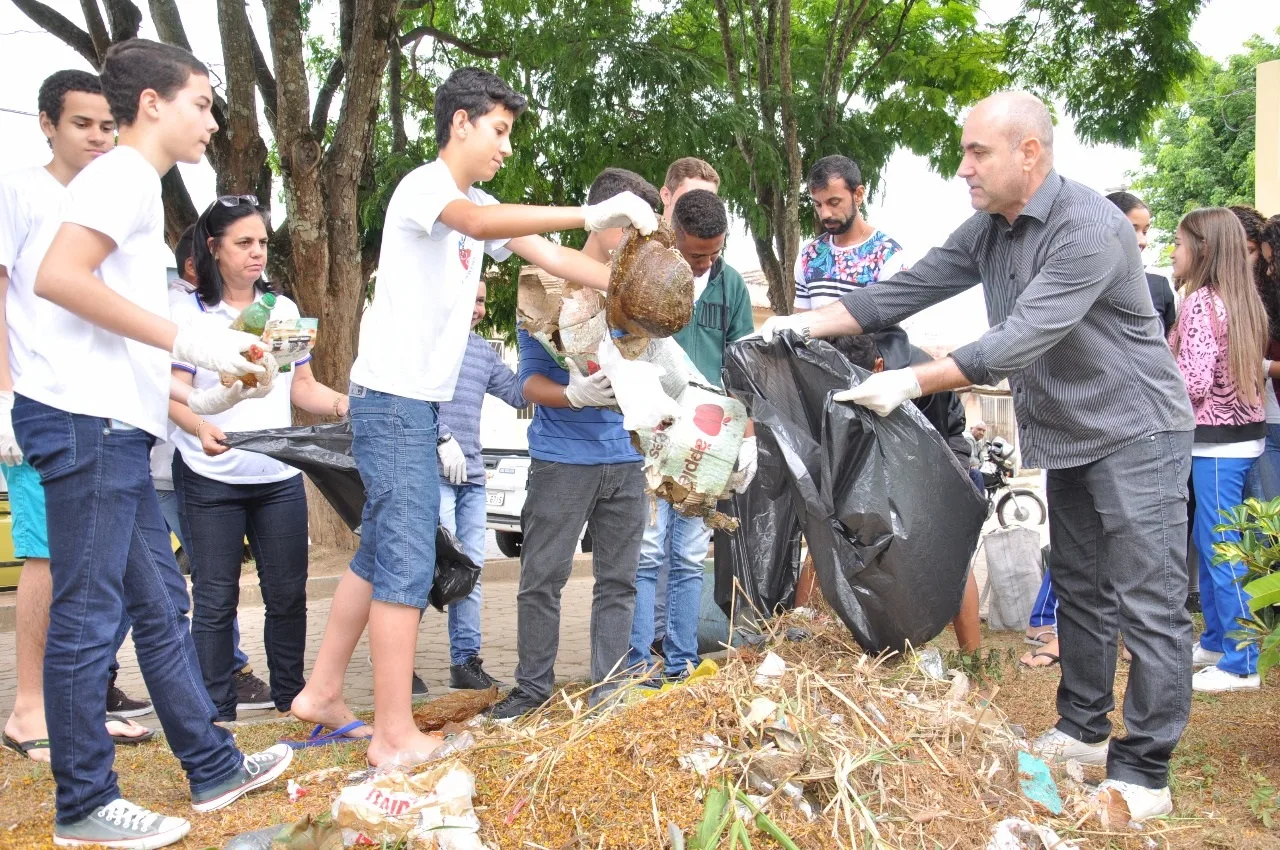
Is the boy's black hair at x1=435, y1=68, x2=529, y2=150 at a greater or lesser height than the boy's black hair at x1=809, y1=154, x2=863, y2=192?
lesser

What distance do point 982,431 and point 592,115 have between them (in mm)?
5306

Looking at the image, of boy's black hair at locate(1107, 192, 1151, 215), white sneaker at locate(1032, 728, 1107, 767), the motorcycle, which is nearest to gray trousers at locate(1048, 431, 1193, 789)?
white sneaker at locate(1032, 728, 1107, 767)

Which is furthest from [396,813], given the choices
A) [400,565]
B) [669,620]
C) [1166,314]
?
[1166,314]

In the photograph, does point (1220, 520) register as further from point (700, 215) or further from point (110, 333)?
point (110, 333)

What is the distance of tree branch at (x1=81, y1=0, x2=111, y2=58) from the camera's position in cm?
798

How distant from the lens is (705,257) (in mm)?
4199

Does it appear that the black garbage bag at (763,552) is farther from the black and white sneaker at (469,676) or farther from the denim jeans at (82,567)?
the denim jeans at (82,567)

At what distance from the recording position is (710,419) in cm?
317

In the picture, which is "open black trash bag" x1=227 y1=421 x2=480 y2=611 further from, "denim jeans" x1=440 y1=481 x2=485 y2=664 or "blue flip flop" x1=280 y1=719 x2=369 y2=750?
"denim jeans" x1=440 y1=481 x2=485 y2=664

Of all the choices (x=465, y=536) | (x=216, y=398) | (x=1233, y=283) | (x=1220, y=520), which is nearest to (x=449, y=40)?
(x=465, y=536)

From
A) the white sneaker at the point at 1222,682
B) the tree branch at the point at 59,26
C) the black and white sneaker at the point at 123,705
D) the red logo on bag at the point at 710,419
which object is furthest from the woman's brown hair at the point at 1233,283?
the tree branch at the point at 59,26

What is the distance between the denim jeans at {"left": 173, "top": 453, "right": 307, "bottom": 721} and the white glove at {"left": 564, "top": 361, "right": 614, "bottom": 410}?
45.5 inches

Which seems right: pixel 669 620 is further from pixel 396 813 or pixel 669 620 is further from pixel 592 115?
pixel 592 115

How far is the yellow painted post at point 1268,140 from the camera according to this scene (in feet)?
35.8
